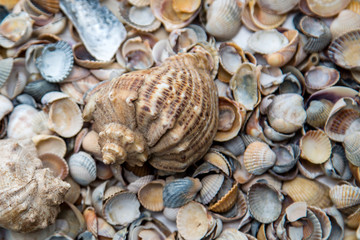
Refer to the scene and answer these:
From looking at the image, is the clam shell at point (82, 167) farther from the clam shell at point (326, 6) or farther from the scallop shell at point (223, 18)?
the clam shell at point (326, 6)

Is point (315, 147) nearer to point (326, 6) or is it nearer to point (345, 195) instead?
point (345, 195)

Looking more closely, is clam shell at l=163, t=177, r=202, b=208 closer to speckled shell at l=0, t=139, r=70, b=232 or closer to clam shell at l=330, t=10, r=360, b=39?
speckled shell at l=0, t=139, r=70, b=232

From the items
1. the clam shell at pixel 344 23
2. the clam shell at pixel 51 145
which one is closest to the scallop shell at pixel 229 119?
the clam shell at pixel 344 23

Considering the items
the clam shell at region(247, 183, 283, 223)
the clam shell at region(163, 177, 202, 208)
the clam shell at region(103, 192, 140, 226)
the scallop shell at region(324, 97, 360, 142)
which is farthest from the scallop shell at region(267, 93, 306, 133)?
the clam shell at region(103, 192, 140, 226)

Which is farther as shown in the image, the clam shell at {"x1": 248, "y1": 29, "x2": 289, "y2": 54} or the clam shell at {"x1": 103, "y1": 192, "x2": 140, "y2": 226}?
the clam shell at {"x1": 248, "y1": 29, "x2": 289, "y2": 54}

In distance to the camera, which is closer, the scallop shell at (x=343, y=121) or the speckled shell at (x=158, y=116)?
the speckled shell at (x=158, y=116)
